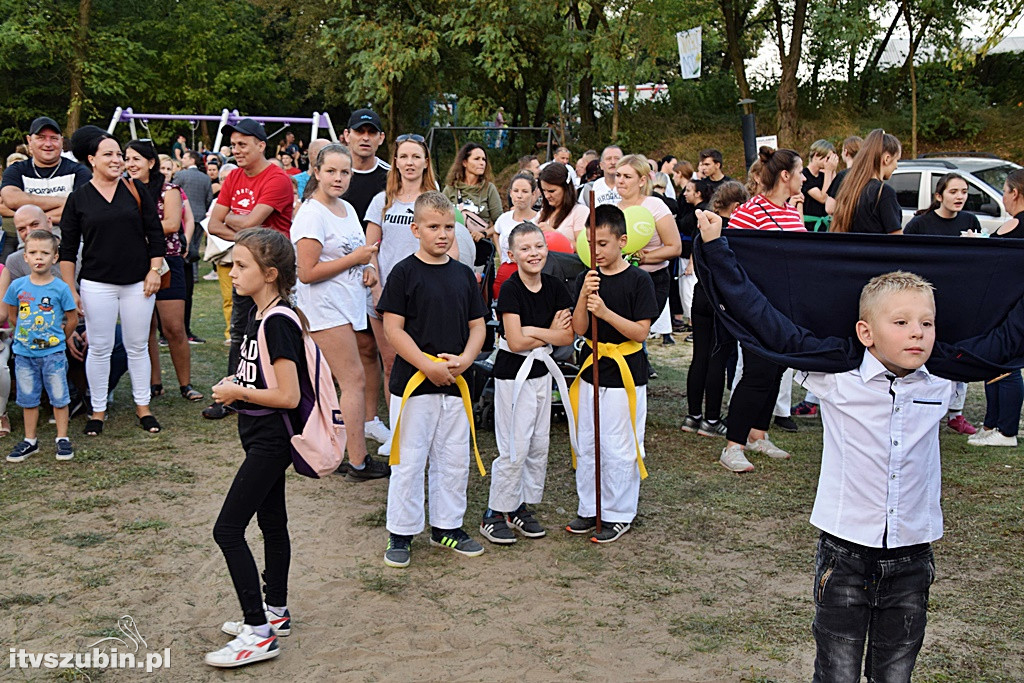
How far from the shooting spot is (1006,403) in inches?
271

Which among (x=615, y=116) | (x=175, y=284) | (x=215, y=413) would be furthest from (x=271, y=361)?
(x=615, y=116)

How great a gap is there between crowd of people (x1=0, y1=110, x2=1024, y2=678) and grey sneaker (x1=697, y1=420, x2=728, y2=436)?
0.7 inches

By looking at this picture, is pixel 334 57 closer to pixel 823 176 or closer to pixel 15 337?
pixel 823 176

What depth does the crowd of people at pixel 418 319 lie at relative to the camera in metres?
3.91

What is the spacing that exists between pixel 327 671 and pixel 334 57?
20.6m

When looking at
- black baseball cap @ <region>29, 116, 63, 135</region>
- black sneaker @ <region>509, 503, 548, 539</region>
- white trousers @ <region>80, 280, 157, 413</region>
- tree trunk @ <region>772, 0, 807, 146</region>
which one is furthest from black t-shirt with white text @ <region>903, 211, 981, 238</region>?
tree trunk @ <region>772, 0, 807, 146</region>

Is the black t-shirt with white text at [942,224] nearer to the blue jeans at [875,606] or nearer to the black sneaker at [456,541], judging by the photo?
the black sneaker at [456,541]

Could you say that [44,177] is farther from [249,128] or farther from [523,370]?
[523,370]

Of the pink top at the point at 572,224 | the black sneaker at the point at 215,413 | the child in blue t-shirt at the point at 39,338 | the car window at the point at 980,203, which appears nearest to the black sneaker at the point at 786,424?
the pink top at the point at 572,224

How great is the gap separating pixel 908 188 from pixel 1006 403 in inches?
318

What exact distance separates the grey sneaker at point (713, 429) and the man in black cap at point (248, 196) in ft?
11.0

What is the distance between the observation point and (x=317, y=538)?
5.24 meters

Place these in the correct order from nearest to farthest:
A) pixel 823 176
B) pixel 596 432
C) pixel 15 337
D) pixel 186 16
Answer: pixel 596 432 < pixel 15 337 < pixel 823 176 < pixel 186 16

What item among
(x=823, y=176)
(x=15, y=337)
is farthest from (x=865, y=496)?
(x=823, y=176)
